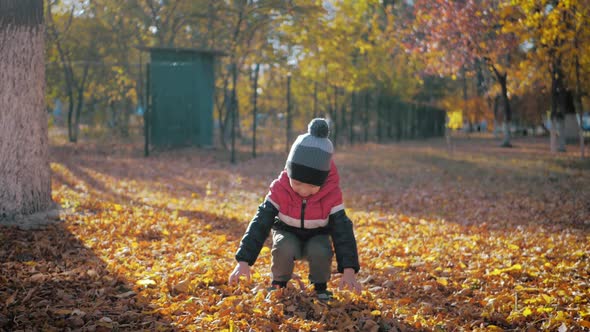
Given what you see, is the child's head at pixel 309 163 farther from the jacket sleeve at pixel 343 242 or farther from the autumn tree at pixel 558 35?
the autumn tree at pixel 558 35

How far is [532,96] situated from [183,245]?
108 ft

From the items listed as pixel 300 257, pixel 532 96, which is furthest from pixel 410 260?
pixel 532 96

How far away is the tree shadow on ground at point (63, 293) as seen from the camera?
3.15 meters

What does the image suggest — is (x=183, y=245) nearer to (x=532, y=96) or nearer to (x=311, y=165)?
(x=311, y=165)

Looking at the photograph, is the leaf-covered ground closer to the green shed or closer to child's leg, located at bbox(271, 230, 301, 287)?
child's leg, located at bbox(271, 230, 301, 287)

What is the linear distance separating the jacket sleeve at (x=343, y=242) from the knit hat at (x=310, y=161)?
0.29 m

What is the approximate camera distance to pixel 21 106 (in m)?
5.74

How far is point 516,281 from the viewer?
4617 mm

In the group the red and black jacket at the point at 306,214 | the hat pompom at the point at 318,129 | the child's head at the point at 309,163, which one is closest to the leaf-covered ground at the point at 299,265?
the red and black jacket at the point at 306,214

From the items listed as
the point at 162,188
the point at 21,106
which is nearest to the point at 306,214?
the point at 21,106

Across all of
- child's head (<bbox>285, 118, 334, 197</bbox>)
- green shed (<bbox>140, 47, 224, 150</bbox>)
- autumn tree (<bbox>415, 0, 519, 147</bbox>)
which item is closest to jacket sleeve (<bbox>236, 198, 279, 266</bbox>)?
child's head (<bbox>285, 118, 334, 197</bbox>)

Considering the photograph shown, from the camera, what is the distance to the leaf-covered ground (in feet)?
11.2

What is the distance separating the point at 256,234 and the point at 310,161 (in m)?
0.59

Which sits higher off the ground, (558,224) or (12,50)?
(12,50)
